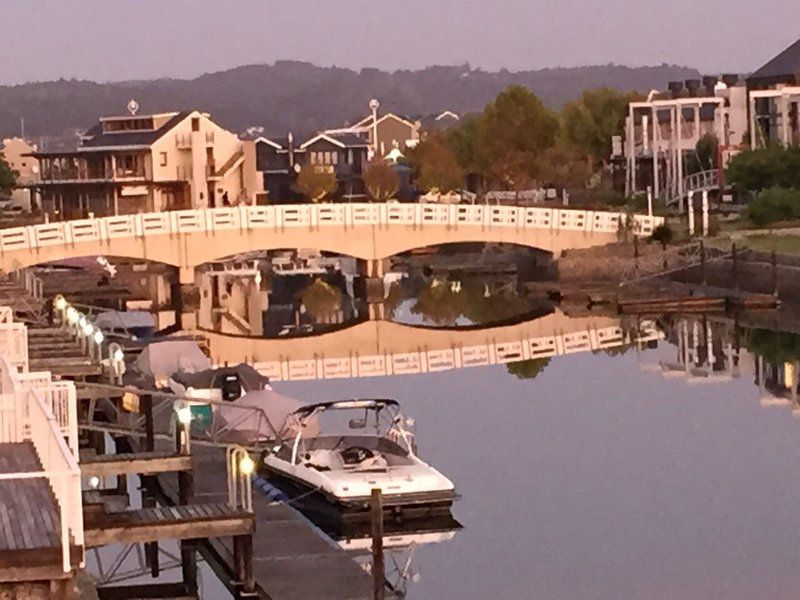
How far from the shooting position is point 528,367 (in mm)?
49594

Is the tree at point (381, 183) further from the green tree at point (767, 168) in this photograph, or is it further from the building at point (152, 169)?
the green tree at point (767, 168)

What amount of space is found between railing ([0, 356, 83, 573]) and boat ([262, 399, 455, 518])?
232 inches

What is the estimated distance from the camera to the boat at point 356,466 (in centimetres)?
2711

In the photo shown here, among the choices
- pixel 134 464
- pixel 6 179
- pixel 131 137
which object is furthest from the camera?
pixel 6 179

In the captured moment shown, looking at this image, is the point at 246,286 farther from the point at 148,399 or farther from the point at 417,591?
the point at 417,591

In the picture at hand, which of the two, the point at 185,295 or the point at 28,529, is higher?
the point at 28,529

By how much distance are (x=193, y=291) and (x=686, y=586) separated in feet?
161

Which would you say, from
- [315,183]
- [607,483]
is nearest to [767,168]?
[607,483]

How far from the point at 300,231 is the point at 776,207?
1669cm

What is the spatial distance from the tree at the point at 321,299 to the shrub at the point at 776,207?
15175mm

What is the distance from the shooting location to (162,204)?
114 metres

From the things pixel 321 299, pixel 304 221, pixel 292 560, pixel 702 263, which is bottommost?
pixel 321 299

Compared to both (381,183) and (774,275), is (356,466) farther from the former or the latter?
(381,183)

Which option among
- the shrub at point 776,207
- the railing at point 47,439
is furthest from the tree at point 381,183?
the railing at point 47,439
